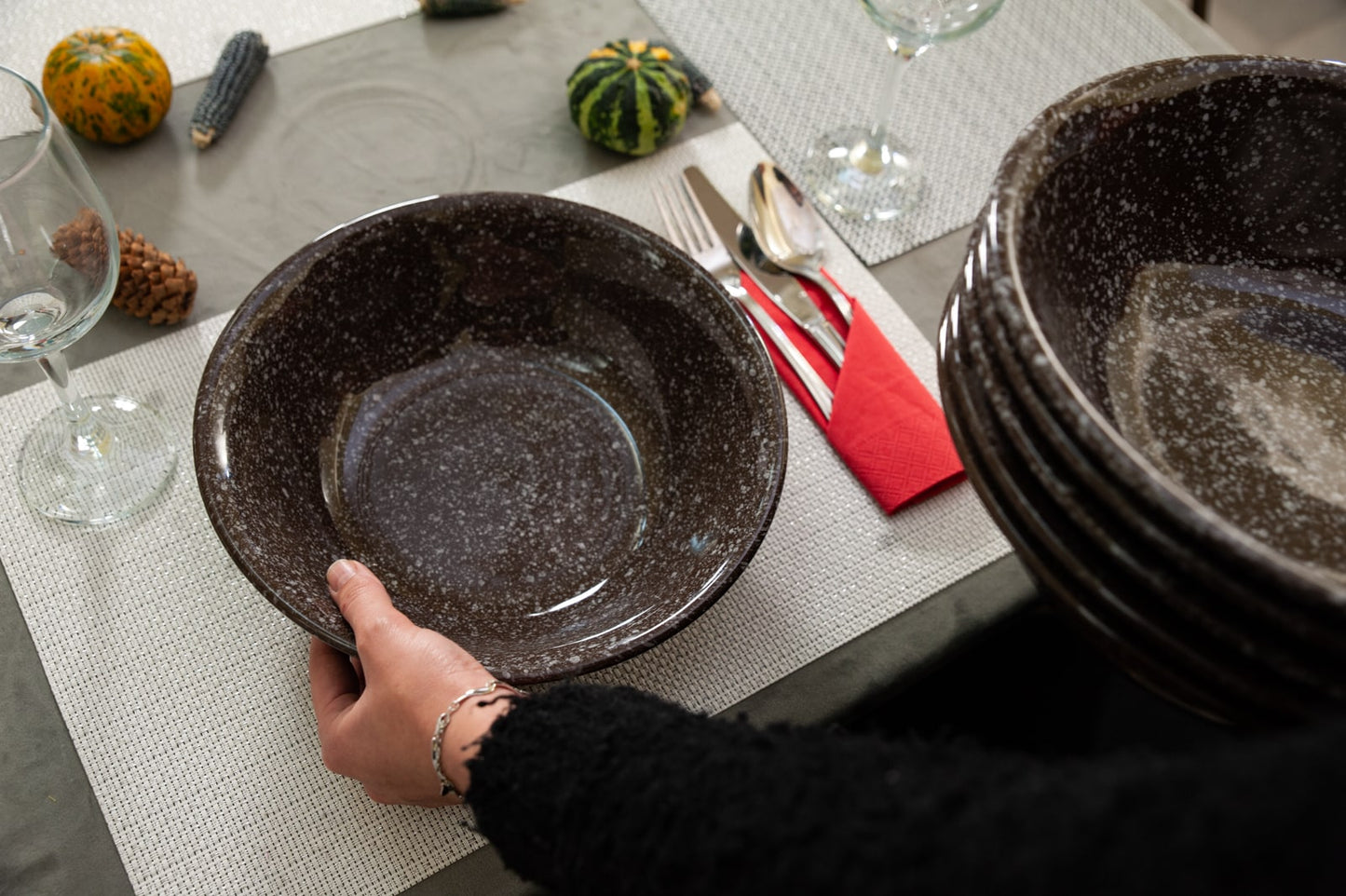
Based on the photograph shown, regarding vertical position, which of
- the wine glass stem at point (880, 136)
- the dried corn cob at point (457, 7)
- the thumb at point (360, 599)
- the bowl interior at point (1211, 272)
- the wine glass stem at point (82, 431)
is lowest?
the wine glass stem at point (82, 431)

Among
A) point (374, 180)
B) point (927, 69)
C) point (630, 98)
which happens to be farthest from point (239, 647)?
point (927, 69)

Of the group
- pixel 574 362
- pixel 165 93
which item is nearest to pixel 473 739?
pixel 574 362

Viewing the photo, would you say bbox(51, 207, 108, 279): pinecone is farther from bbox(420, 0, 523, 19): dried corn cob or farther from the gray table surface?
bbox(420, 0, 523, 19): dried corn cob

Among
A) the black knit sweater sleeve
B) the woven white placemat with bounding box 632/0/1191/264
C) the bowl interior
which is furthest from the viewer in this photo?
the woven white placemat with bounding box 632/0/1191/264

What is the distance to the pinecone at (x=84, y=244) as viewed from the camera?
0.61 metres

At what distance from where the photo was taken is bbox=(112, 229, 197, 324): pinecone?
30.7 inches

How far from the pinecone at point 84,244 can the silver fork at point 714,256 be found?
1.33 feet

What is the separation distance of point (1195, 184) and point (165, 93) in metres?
0.88

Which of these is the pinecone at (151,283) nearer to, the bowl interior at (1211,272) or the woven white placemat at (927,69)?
the woven white placemat at (927,69)

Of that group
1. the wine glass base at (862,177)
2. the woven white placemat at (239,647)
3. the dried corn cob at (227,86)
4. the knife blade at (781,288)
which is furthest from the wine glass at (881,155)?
the dried corn cob at (227,86)

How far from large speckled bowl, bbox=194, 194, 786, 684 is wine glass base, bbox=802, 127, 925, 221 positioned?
0.30 meters

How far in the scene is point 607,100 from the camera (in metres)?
0.91

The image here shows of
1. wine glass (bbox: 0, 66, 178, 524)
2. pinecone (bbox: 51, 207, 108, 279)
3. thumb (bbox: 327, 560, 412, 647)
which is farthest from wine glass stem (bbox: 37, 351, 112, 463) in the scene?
thumb (bbox: 327, 560, 412, 647)

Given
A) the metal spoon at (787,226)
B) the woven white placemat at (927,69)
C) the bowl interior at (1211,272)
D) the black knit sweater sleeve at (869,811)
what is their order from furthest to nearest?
the woven white placemat at (927,69) → the metal spoon at (787,226) → the bowl interior at (1211,272) → the black knit sweater sleeve at (869,811)
